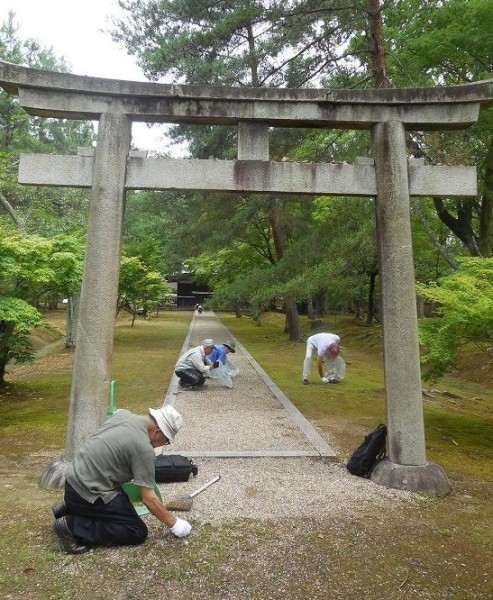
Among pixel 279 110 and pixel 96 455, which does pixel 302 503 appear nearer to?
pixel 96 455

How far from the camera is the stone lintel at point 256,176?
5379 mm

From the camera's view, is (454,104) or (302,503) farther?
(454,104)

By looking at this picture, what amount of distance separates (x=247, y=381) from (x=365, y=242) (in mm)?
4472

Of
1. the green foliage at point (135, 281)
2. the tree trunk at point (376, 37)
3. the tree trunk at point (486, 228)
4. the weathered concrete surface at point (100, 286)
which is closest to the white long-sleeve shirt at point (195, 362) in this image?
the weathered concrete surface at point (100, 286)

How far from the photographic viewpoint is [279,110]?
18.2 feet

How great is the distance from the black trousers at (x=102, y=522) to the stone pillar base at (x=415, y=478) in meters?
2.78

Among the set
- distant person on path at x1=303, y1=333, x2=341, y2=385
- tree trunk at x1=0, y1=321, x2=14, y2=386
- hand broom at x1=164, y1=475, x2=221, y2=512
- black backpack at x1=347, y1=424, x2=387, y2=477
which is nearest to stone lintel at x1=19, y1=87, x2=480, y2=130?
black backpack at x1=347, y1=424, x2=387, y2=477

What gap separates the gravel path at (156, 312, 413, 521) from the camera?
459cm

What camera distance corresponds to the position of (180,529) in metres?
3.83

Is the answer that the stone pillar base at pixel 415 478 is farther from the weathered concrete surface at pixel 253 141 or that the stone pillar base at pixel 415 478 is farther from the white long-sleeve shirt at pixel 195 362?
the white long-sleeve shirt at pixel 195 362

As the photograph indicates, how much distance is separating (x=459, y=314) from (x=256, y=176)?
3.16m

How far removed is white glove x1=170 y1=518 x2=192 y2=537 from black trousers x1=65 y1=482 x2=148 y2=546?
0.28 m

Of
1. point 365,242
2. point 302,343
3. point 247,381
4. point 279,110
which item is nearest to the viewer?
point 279,110

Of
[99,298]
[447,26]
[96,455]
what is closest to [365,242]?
[447,26]
